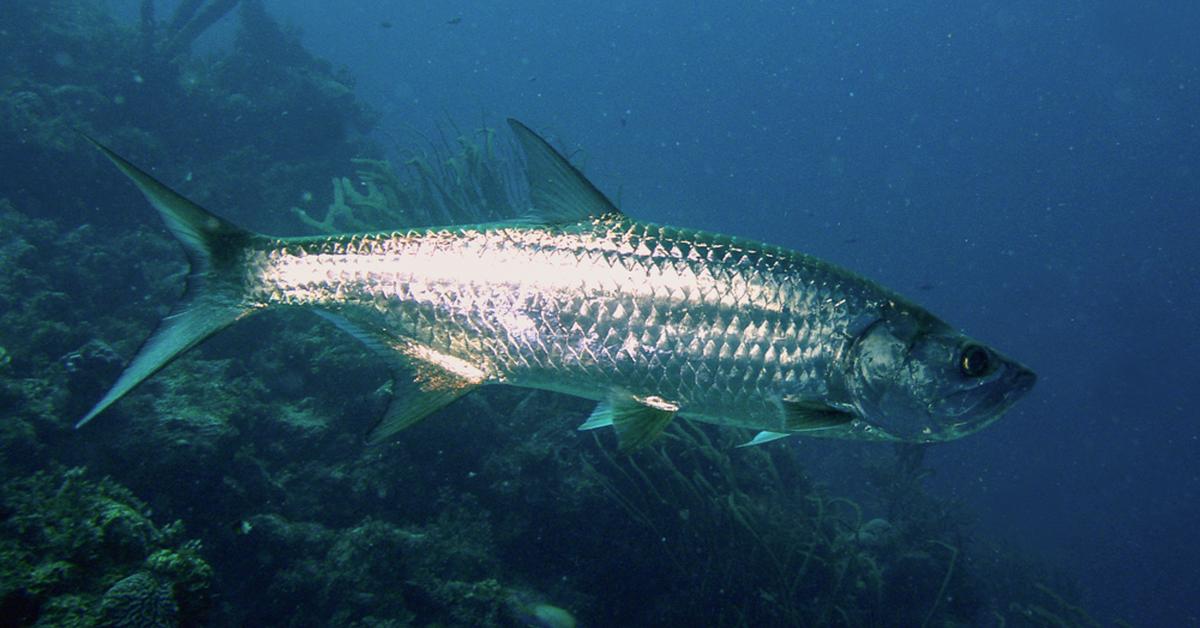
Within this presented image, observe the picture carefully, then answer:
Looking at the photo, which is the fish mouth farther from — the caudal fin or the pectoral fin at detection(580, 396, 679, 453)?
the caudal fin

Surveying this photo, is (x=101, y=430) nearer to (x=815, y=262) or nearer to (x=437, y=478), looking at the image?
(x=437, y=478)

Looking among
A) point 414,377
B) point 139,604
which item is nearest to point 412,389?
point 414,377

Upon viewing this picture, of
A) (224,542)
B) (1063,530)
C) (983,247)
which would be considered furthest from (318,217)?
(983,247)

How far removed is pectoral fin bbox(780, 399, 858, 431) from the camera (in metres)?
2.32

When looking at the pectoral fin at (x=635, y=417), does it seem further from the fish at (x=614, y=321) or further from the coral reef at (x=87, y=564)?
the coral reef at (x=87, y=564)

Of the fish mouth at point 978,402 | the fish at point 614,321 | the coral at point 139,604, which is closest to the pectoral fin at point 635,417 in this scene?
the fish at point 614,321

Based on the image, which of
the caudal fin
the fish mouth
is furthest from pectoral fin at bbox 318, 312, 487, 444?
the fish mouth

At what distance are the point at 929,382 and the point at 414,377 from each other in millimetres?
2268

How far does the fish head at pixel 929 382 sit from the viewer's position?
7.81 feet

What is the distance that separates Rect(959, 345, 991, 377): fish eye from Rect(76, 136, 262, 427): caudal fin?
322 cm

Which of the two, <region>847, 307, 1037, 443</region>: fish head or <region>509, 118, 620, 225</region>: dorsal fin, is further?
<region>509, 118, 620, 225</region>: dorsal fin

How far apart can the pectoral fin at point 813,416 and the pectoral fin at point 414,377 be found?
4.52 feet

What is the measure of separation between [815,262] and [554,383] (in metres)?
1.37

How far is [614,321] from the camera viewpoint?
248 cm
